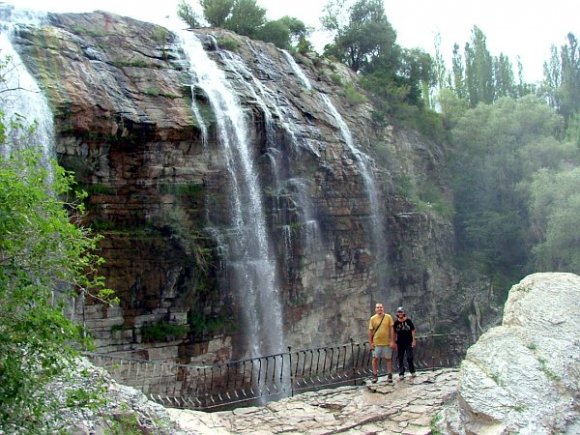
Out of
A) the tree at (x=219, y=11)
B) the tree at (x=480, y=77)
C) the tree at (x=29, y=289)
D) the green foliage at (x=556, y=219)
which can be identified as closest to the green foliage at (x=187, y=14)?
the tree at (x=219, y=11)

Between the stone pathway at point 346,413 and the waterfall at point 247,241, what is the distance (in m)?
6.46

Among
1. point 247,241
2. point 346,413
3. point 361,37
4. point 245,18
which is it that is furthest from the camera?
point 361,37

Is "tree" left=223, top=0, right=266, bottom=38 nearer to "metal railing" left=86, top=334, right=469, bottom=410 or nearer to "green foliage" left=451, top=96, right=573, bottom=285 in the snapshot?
"green foliage" left=451, top=96, right=573, bottom=285

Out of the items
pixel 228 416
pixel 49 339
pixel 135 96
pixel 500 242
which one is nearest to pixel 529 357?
pixel 228 416

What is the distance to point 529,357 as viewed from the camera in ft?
26.7

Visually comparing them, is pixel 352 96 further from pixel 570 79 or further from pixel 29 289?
pixel 570 79

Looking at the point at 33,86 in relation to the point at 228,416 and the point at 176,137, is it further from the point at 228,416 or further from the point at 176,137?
the point at 228,416

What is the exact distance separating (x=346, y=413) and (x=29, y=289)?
5258mm

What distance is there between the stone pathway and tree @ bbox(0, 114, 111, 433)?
106 inches

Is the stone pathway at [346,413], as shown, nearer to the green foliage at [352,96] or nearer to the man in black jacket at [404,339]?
the man in black jacket at [404,339]

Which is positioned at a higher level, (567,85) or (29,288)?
(567,85)

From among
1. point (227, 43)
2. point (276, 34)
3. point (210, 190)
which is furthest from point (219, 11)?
point (210, 190)

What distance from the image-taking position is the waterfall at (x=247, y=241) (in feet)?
53.5

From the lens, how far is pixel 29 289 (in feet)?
16.5
